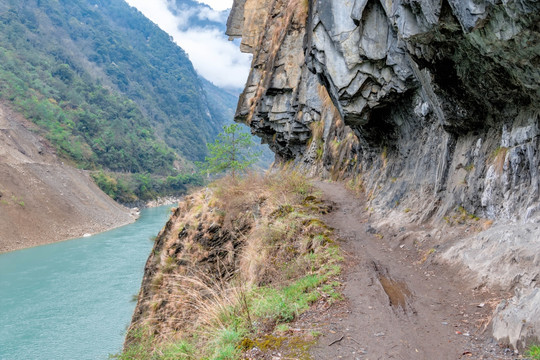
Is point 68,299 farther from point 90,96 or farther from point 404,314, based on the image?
point 90,96

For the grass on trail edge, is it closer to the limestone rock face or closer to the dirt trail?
the dirt trail

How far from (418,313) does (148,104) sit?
6625 inches

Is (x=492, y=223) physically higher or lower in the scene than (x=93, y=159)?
higher

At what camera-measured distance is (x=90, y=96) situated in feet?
328

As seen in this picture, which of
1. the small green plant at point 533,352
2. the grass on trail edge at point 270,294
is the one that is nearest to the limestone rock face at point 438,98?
the small green plant at point 533,352

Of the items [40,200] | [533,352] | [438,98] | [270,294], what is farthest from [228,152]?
[40,200]

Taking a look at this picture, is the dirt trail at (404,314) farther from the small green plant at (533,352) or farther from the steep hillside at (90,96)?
the steep hillside at (90,96)

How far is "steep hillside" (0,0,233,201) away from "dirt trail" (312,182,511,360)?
221 feet

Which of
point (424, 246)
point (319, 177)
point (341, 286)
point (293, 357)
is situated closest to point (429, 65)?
point (424, 246)

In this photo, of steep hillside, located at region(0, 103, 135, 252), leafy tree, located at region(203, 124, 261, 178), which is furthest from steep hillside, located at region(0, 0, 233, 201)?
leafy tree, located at region(203, 124, 261, 178)

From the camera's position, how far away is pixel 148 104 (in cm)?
15800

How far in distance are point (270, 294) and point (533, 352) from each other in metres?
3.37

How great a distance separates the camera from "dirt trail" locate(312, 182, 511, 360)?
3.50m

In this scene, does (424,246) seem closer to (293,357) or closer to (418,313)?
(418,313)
